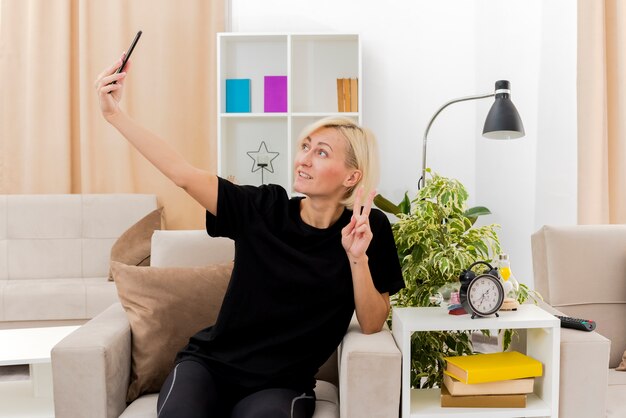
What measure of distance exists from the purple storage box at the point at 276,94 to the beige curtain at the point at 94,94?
0.40 m

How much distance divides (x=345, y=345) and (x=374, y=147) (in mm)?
541

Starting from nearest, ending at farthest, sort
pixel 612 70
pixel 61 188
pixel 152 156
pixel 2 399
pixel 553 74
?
pixel 152 156 → pixel 2 399 → pixel 612 70 → pixel 553 74 → pixel 61 188

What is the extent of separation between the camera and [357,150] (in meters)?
1.79

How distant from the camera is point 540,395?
70.7 inches

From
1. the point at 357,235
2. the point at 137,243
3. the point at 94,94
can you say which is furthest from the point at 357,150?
the point at 94,94

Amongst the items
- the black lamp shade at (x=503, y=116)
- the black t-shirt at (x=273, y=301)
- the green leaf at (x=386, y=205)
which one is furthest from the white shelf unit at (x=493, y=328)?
the green leaf at (x=386, y=205)

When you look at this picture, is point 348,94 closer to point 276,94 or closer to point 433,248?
point 276,94

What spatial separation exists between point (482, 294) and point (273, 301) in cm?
55

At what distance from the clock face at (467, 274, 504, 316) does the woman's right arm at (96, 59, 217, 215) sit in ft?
2.30

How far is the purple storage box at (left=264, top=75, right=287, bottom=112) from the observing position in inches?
160

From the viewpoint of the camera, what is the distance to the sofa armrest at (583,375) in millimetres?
1695

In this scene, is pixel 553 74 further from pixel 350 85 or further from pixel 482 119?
pixel 350 85

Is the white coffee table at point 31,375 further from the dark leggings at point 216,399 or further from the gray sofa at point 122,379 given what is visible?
the dark leggings at point 216,399

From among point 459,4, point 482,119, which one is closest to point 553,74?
point 482,119
